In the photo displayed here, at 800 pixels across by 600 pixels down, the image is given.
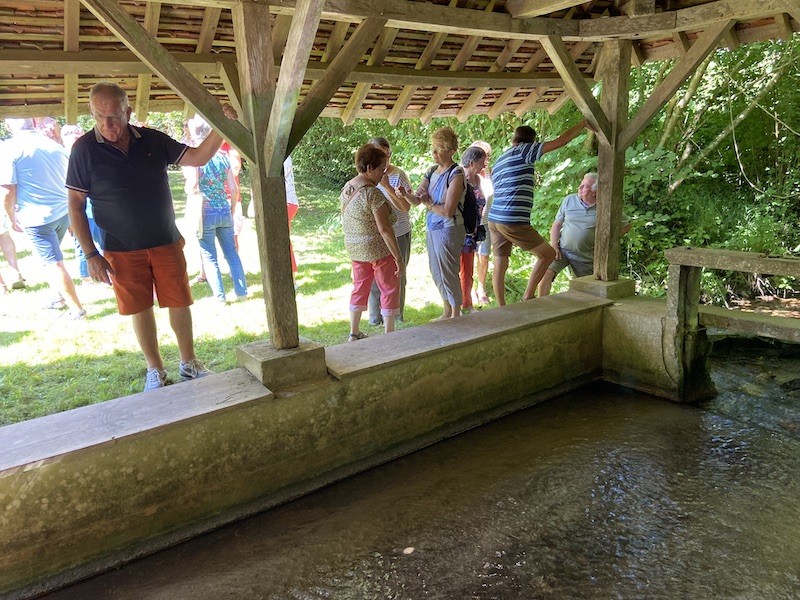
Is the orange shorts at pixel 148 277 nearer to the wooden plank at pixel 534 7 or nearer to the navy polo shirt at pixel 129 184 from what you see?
the navy polo shirt at pixel 129 184

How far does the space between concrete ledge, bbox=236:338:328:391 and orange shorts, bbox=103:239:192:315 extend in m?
0.78

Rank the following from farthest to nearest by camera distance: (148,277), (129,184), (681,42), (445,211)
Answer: (445,211) < (681,42) < (148,277) < (129,184)

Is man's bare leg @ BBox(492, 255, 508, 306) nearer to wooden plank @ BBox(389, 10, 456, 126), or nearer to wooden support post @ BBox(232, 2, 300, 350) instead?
wooden plank @ BBox(389, 10, 456, 126)

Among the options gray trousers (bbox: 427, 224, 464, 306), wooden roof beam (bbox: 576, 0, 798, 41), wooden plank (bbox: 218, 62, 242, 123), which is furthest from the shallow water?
wooden roof beam (bbox: 576, 0, 798, 41)

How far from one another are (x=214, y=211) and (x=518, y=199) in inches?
135

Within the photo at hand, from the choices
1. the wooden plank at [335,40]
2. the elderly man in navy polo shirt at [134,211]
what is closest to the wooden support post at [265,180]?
the elderly man in navy polo shirt at [134,211]

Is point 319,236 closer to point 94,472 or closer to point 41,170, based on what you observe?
point 41,170

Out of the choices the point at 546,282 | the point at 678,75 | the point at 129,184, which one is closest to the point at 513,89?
the point at 678,75

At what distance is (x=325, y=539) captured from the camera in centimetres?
304

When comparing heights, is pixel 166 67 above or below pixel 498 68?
below

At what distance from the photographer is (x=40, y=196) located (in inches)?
254

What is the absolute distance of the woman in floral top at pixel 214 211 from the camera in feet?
21.2

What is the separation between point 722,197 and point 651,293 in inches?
93.2

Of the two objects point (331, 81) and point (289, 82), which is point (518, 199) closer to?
point (331, 81)
